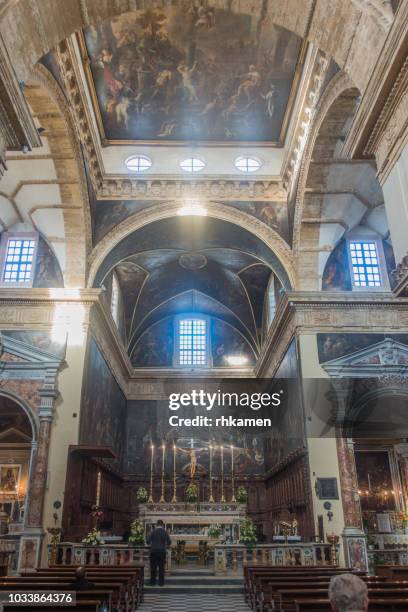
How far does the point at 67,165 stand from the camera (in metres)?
16.5

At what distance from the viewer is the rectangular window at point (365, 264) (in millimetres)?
18609

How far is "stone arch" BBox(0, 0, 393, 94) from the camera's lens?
28.1 ft

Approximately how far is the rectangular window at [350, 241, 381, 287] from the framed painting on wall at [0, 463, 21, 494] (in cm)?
1593

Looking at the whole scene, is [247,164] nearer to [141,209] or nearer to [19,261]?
[141,209]

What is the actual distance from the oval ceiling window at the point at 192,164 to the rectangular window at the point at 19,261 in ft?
19.1

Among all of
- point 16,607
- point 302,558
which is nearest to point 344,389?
point 302,558

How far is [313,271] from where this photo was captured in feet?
59.4

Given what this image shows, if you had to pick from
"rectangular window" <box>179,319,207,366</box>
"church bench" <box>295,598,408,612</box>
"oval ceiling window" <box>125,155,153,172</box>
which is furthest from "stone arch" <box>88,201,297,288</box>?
"church bench" <box>295,598,408,612</box>

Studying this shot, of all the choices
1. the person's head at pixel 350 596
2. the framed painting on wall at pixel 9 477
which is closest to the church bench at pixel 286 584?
the person's head at pixel 350 596

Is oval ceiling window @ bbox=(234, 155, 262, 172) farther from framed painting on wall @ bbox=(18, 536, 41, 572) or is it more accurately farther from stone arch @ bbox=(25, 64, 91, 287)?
framed painting on wall @ bbox=(18, 536, 41, 572)

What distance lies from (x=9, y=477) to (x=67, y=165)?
45.7 ft

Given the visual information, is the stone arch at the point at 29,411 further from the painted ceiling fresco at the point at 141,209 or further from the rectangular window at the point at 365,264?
the rectangular window at the point at 365,264

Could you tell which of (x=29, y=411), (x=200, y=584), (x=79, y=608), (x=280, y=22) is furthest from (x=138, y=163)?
(x=79, y=608)

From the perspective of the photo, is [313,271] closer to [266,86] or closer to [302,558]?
[266,86]
